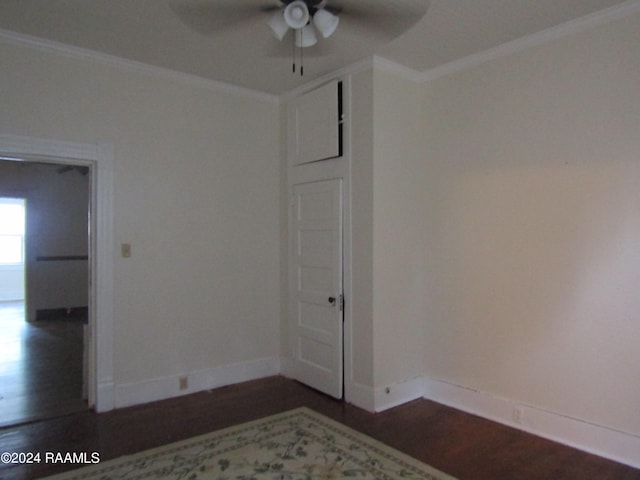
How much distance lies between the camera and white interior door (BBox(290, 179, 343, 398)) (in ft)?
12.4

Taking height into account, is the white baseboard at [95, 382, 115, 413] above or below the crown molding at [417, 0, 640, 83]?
below

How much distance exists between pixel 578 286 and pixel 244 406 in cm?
266

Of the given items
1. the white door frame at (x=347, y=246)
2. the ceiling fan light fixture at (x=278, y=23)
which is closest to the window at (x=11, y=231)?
the white door frame at (x=347, y=246)

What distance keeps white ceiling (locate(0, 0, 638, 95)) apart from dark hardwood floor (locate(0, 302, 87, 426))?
112 inches

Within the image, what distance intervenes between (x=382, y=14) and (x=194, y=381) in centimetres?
328

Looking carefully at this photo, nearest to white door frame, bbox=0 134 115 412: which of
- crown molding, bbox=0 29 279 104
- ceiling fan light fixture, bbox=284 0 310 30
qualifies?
crown molding, bbox=0 29 279 104

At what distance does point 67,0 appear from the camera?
264 centimetres

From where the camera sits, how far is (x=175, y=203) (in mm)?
3842

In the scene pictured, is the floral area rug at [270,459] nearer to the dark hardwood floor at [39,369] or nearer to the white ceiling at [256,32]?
the dark hardwood floor at [39,369]

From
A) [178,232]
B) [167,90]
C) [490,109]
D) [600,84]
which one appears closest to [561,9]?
[600,84]

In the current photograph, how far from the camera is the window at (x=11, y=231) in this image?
9.41 m

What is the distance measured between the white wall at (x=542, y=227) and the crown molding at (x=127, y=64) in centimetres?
176

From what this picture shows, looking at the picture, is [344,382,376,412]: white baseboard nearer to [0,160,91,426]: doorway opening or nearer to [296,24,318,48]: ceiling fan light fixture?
[296,24,318,48]: ceiling fan light fixture

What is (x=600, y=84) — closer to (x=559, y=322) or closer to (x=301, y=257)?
(x=559, y=322)
